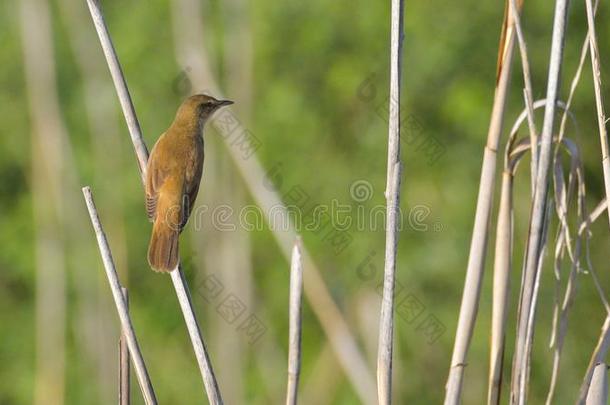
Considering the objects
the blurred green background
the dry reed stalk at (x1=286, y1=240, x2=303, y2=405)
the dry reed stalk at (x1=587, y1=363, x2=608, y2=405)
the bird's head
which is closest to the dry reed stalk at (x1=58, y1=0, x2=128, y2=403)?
the blurred green background

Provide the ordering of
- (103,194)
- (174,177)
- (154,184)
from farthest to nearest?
(103,194), (174,177), (154,184)

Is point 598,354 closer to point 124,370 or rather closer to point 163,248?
point 124,370

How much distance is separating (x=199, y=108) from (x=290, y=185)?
100 inches

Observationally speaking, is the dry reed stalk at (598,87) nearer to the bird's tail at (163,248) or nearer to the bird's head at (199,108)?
the bird's tail at (163,248)

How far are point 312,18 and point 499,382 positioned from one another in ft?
15.6

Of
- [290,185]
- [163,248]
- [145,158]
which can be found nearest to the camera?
Result: [145,158]

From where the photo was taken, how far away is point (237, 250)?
5.14m

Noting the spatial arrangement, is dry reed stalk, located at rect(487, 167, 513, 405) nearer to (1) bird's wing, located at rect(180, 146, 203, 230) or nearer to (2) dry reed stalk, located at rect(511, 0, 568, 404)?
(2) dry reed stalk, located at rect(511, 0, 568, 404)

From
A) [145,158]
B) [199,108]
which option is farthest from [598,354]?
[199,108]

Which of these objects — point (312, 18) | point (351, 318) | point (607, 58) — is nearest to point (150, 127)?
point (312, 18)

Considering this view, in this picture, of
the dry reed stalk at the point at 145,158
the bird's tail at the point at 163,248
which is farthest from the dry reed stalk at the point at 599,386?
the bird's tail at the point at 163,248

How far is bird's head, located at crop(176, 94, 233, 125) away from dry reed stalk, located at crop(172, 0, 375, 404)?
1.46ft

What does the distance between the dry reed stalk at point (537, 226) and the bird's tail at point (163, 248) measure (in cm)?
108

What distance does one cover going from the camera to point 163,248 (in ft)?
10.5
